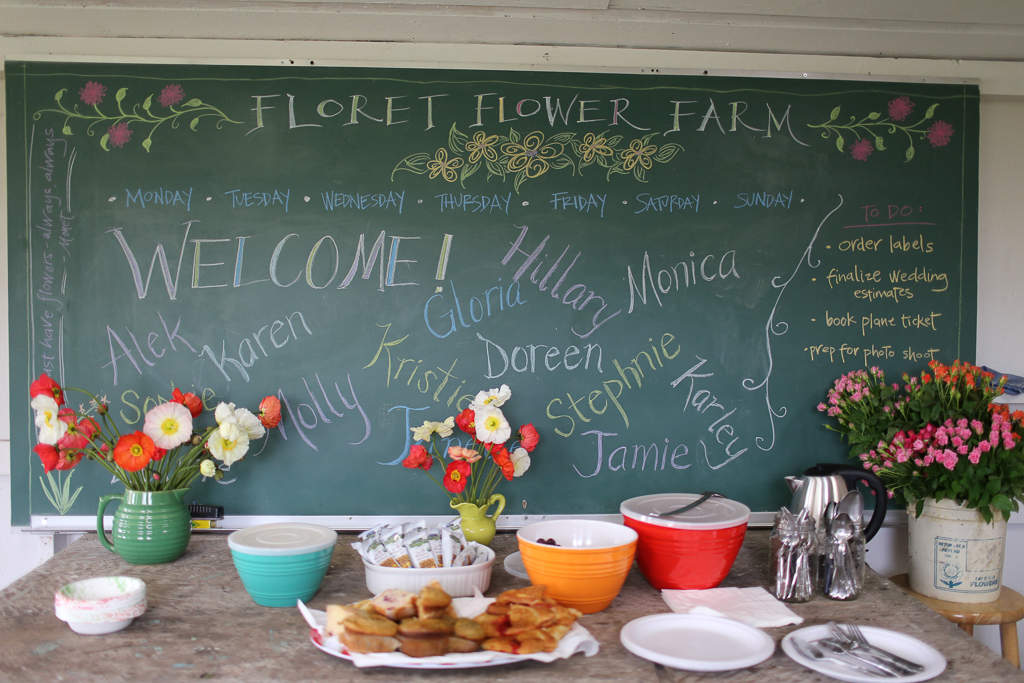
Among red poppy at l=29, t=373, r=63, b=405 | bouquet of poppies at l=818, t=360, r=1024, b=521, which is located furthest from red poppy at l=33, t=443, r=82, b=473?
bouquet of poppies at l=818, t=360, r=1024, b=521

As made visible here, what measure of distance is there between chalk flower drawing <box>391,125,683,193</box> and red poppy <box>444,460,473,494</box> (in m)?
0.82

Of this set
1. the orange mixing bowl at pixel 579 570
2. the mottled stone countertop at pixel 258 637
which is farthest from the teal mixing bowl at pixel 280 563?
the orange mixing bowl at pixel 579 570

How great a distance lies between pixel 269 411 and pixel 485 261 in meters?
0.75

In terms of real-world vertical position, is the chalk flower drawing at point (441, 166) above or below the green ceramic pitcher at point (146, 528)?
above

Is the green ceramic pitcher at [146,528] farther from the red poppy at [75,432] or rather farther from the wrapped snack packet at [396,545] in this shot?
the wrapped snack packet at [396,545]

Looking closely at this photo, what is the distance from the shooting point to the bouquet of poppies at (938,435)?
5.17ft

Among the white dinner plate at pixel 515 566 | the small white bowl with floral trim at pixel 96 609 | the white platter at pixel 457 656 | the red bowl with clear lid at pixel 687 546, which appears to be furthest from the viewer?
the white dinner plate at pixel 515 566

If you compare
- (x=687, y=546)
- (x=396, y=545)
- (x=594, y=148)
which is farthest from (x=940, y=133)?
(x=396, y=545)

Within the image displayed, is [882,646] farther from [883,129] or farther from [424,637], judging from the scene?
[883,129]

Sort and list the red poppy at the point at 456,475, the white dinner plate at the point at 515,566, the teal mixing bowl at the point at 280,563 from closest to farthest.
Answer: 1. the teal mixing bowl at the point at 280,563
2. the white dinner plate at the point at 515,566
3. the red poppy at the point at 456,475

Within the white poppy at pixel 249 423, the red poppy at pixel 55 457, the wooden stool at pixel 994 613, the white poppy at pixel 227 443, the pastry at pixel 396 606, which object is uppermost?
the white poppy at pixel 249 423

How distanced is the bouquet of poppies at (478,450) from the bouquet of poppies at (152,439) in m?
0.44

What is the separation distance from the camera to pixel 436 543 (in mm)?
1375

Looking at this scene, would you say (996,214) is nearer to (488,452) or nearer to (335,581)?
(488,452)
